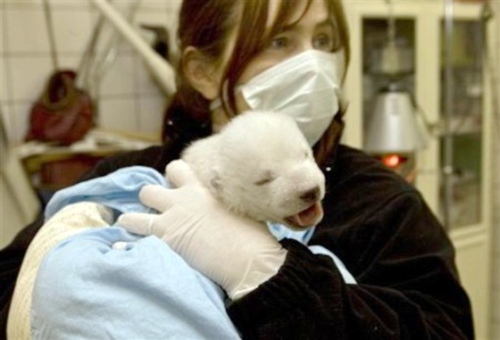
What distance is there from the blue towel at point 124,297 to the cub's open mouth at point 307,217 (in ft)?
0.42

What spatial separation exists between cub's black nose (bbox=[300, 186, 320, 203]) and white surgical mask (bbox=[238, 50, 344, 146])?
0.30 metres

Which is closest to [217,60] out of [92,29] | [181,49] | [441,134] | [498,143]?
A: [181,49]

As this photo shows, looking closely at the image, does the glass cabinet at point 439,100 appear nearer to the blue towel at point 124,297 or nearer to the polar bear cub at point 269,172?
the polar bear cub at point 269,172

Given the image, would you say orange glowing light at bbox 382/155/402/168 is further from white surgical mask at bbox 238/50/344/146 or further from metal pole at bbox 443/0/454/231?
white surgical mask at bbox 238/50/344/146

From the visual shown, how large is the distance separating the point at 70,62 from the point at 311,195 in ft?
4.60

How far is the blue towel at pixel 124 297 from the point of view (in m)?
0.68

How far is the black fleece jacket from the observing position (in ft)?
2.38

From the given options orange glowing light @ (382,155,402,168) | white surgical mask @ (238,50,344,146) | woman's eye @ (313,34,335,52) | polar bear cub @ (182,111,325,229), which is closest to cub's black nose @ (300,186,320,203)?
polar bear cub @ (182,111,325,229)

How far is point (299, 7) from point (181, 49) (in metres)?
0.29

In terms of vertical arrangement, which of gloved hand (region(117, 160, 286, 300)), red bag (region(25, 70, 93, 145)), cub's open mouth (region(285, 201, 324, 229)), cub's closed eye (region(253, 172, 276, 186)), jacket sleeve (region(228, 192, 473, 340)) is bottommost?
jacket sleeve (region(228, 192, 473, 340))

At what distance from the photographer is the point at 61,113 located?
1750mm

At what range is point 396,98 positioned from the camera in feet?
6.87

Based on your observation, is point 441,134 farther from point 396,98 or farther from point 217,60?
point 217,60

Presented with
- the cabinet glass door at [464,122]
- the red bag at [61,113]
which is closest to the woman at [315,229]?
the red bag at [61,113]
